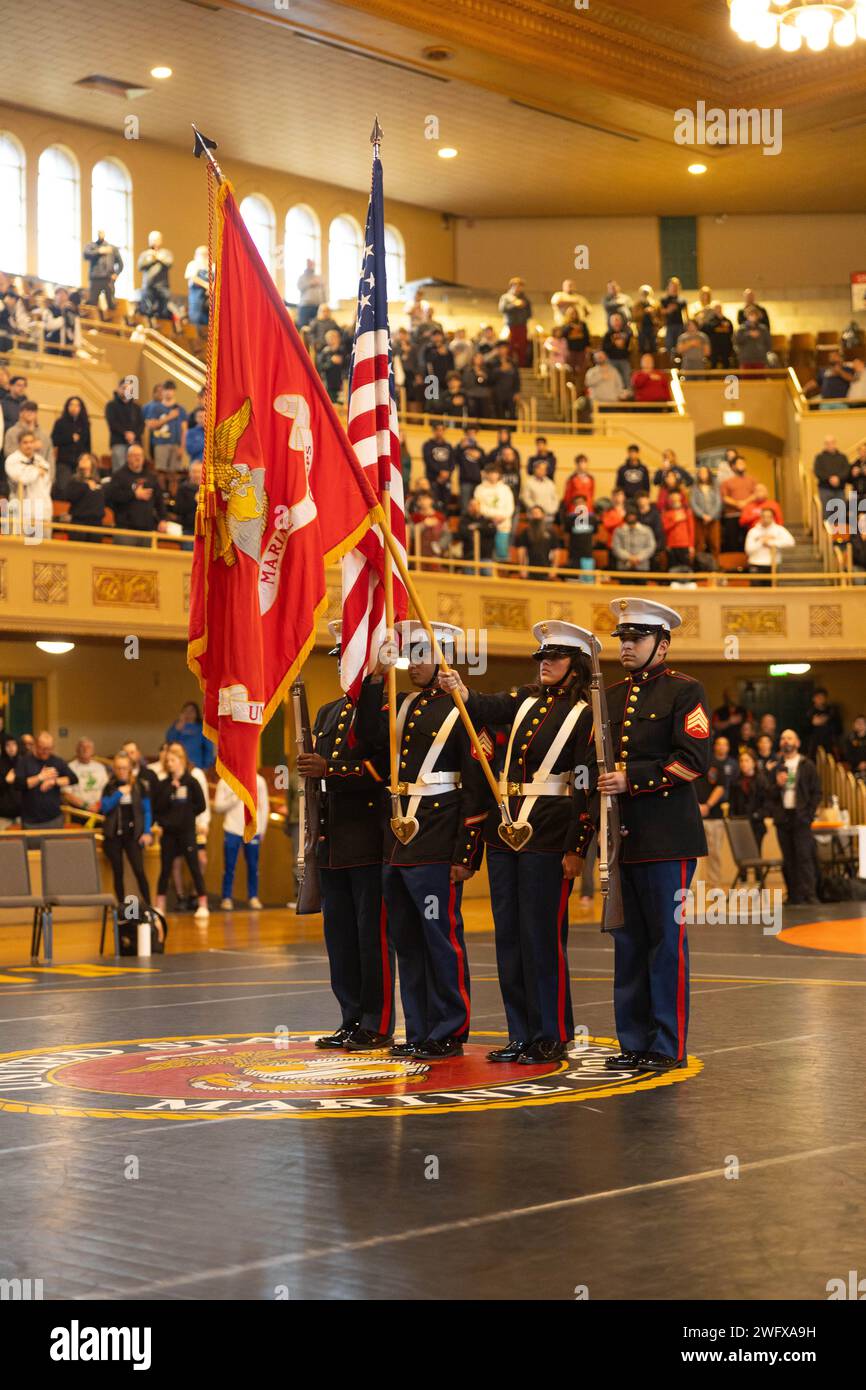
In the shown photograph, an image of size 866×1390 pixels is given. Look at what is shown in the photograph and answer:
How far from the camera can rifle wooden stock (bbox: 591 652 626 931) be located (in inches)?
289

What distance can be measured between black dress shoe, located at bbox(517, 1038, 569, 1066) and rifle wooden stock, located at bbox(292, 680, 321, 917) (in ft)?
4.19

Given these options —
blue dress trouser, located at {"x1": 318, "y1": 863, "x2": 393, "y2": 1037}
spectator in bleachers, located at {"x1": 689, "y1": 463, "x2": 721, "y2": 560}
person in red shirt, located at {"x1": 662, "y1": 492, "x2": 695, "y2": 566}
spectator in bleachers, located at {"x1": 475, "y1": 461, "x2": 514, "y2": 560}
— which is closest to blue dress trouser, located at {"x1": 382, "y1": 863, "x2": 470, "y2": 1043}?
blue dress trouser, located at {"x1": 318, "y1": 863, "x2": 393, "y2": 1037}

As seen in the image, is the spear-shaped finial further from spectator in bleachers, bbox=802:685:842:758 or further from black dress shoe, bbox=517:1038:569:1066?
spectator in bleachers, bbox=802:685:842:758

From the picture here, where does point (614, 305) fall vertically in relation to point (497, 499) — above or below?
above

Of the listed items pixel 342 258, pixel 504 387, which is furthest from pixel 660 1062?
pixel 342 258

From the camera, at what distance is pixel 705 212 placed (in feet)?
116

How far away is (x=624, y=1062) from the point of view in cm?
754

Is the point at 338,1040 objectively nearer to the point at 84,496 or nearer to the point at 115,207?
the point at 84,496

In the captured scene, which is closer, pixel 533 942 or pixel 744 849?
pixel 533 942

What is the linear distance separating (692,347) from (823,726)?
8498mm

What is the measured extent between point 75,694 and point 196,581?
14838 millimetres

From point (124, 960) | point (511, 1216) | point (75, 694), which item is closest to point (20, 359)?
point (75, 694)
